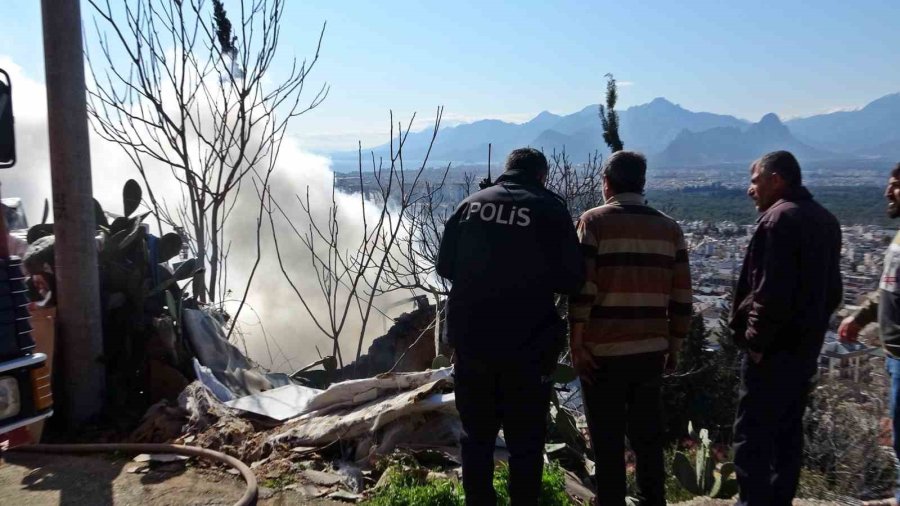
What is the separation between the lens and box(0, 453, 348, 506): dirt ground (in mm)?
3902

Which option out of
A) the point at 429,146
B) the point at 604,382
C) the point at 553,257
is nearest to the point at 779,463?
the point at 604,382

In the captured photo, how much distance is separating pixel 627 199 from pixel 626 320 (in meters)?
0.59

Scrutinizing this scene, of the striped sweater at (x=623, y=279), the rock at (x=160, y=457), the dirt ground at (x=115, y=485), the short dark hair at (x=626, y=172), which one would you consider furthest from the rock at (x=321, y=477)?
the short dark hair at (x=626, y=172)

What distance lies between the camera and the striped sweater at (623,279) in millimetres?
3268

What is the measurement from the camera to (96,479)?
4.16 meters

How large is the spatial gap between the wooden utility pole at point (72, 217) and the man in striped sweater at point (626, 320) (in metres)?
3.50

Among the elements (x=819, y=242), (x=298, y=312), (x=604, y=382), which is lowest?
(x=298, y=312)

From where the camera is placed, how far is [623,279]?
3.27 meters

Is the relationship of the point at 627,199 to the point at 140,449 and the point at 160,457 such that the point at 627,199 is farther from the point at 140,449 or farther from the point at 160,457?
the point at 140,449

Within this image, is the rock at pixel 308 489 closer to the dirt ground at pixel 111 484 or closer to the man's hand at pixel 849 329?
the dirt ground at pixel 111 484

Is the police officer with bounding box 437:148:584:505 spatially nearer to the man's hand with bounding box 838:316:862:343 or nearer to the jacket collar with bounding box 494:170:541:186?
the jacket collar with bounding box 494:170:541:186

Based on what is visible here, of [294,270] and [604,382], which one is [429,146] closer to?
[604,382]

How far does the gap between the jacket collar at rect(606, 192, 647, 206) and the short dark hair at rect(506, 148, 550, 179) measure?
1.27 feet

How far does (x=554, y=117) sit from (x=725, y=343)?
10241mm
